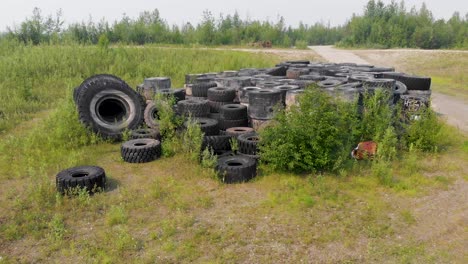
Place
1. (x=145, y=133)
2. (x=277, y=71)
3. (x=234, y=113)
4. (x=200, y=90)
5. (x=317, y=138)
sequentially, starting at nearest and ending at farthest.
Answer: (x=317, y=138), (x=145, y=133), (x=234, y=113), (x=200, y=90), (x=277, y=71)

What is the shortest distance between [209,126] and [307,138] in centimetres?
222

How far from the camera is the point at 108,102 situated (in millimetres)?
9281

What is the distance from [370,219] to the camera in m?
5.05

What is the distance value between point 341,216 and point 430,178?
2.40 meters

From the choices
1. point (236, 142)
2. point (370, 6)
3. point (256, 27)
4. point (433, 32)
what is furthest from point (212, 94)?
point (370, 6)

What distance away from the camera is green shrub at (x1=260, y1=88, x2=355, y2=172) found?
6.41m

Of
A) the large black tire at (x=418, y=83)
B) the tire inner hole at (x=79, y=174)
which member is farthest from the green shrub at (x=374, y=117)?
the tire inner hole at (x=79, y=174)

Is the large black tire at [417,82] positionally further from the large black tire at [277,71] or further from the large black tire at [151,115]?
the large black tire at [151,115]

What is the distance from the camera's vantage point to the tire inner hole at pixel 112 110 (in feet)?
29.7

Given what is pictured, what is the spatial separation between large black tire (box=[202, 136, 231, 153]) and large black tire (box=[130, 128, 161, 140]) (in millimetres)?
1432

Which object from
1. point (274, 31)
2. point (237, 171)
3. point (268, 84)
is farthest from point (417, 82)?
point (274, 31)

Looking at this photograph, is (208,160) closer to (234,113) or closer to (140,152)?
(140,152)

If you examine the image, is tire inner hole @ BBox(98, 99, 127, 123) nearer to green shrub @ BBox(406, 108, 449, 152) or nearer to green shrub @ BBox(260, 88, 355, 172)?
green shrub @ BBox(260, 88, 355, 172)

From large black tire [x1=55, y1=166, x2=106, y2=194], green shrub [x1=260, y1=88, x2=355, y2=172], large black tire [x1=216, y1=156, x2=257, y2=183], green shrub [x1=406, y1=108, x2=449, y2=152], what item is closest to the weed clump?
green shrub [x1=260, y1=88, x2=355, y2=172]
